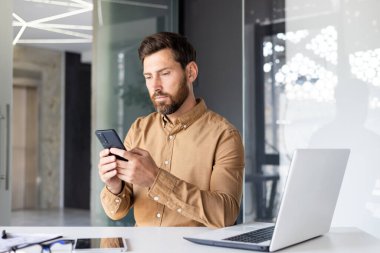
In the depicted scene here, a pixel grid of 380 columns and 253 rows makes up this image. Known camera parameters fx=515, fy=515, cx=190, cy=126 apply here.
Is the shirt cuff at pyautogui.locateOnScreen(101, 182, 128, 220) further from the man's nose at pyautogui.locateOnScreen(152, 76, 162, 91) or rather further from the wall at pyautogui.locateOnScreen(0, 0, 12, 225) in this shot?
the wall at pyautogui.locateOnScreen(0, 0, 12, 225)

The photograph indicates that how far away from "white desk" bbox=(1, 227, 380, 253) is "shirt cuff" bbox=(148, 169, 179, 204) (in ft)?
0.34

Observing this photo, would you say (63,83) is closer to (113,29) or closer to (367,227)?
(113,29)

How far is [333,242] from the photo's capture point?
1.48m

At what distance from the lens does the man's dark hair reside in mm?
1959

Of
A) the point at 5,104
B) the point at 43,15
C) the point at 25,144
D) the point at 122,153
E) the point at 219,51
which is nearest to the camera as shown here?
the point at 122,153

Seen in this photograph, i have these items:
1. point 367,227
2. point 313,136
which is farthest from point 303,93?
point 367,227

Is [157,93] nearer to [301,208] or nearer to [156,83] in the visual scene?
[156,83]

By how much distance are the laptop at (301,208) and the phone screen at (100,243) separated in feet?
0.64

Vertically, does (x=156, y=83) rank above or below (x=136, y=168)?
above

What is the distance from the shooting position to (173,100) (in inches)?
77.2

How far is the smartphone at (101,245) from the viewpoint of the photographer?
4.25ft

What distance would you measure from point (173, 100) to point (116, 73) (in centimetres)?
255

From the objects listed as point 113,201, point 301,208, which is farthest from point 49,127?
point 301,208

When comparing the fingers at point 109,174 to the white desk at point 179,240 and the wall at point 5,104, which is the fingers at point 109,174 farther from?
the wall at point 5,104
